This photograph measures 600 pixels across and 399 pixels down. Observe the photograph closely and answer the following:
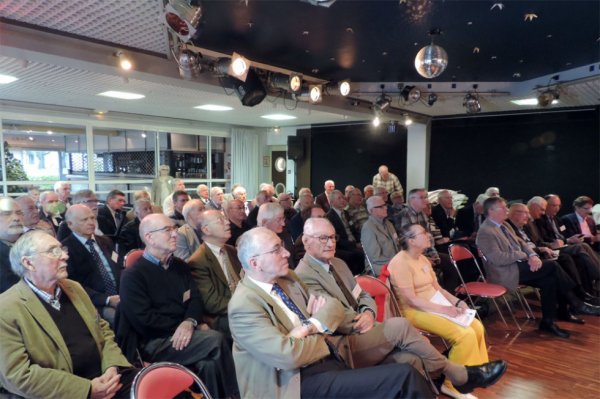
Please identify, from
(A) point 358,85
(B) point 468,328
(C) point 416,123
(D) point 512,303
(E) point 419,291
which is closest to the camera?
(B) point 468,328

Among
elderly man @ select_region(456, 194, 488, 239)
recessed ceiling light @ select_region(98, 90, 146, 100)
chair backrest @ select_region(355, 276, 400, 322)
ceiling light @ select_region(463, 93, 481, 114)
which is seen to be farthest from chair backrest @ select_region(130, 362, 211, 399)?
ceiling light @ select_region(463, 93, 481, 114)

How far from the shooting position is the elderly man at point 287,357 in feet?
5.57

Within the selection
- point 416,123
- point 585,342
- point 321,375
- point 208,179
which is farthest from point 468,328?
point 208,179

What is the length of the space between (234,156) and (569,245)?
26.7 feet

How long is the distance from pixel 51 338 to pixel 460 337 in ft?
7.86

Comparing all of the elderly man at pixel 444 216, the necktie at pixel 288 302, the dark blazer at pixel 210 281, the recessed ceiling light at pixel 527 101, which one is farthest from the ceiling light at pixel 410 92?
the necktie at pixel 288 302

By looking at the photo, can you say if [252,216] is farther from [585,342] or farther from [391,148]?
[391,148]

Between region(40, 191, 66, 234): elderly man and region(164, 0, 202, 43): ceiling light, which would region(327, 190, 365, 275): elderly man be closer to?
region(164, 0, 202, 43): ceiling light

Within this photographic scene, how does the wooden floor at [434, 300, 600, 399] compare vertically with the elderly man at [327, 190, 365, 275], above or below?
below

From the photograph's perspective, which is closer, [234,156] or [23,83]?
[23,83]

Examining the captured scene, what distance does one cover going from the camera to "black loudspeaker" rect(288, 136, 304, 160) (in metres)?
10.8

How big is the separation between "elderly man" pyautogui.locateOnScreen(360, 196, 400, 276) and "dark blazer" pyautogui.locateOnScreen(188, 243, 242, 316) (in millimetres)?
1710

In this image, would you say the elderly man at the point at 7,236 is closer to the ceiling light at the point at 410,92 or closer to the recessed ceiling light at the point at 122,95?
the recessed ceiling light at the point at 122,95

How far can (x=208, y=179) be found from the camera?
1063 cm
